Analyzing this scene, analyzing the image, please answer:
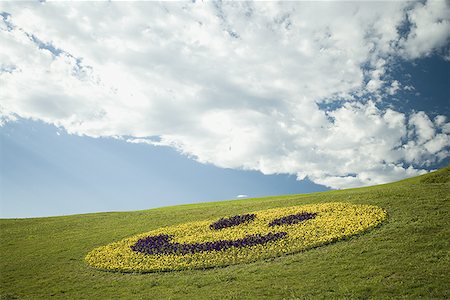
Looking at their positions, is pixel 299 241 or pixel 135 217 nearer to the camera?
pixel 299 241

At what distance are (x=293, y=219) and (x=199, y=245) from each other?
26.6 feet

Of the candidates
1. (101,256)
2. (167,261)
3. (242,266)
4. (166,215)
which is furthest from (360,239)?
(166,215)

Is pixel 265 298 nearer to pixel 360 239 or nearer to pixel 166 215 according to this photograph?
pixel 360 239

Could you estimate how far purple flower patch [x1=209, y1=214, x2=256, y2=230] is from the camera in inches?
1296

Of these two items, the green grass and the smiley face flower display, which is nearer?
the green grass

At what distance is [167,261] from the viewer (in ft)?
81.6

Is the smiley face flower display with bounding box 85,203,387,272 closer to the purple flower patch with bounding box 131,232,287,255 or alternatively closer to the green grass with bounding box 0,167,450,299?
the purple flower patch with bounding box 131,232,287,255

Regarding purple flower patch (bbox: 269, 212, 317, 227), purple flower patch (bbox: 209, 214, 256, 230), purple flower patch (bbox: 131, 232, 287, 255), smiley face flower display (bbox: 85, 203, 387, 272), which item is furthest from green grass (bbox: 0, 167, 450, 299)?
purple flower patch (bbox: 209, 214, 256, 230)

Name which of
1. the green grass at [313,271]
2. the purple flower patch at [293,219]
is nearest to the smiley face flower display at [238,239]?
the purple flower patch at [293,219]

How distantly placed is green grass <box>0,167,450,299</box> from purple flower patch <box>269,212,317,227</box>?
5.08m

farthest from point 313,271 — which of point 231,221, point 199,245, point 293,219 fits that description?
point 231,221

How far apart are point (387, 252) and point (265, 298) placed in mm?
7118

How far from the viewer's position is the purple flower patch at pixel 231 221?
32928 millimetres

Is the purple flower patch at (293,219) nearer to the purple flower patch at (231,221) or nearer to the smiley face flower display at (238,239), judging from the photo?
the smiley face flower display at (238,239)
